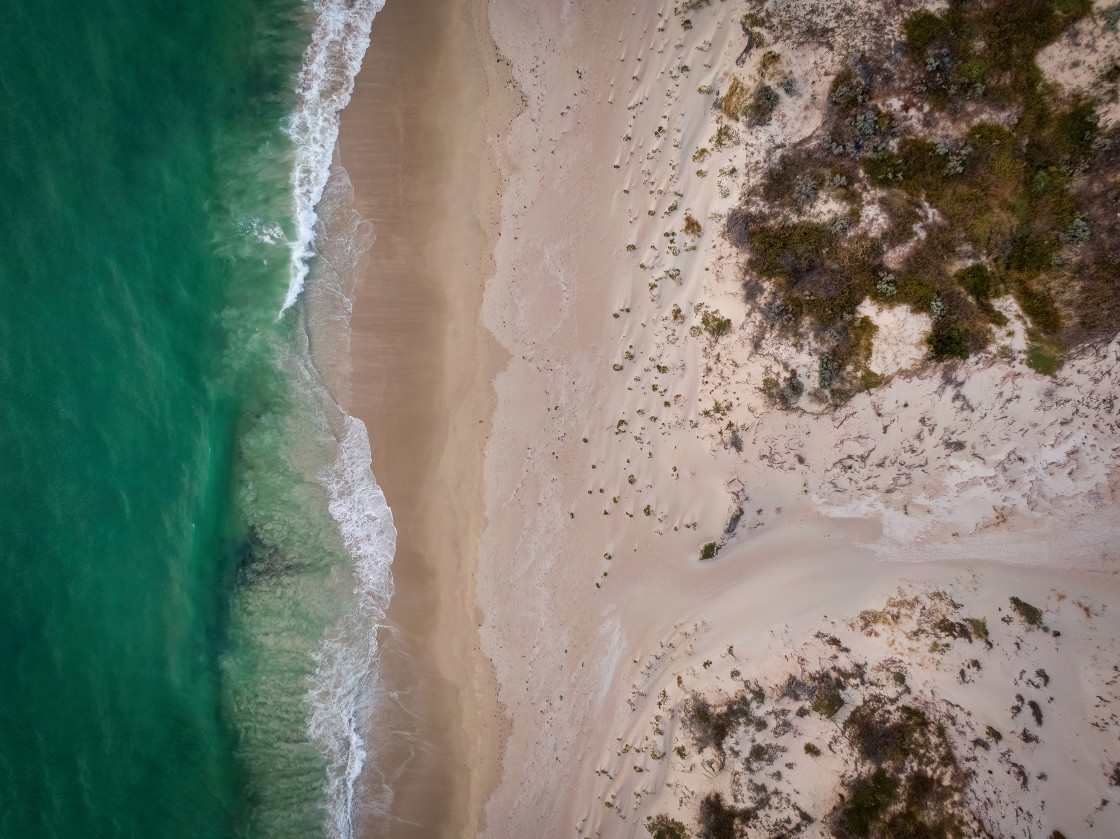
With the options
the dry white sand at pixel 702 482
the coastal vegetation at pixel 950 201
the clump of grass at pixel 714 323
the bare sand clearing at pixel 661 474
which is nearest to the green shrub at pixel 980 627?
the bare sand clearing at pixel 661 474

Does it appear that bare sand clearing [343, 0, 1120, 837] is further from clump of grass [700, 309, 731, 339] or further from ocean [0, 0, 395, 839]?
ocean [0, 0, 395, 839]

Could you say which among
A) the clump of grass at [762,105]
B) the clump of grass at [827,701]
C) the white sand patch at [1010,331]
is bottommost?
the clump of grass at [827,701]

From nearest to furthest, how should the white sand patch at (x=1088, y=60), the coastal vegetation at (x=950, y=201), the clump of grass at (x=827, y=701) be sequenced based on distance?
1. the white sand patch at (x=1088, y=60)
2. the coastal vegetation at (x=950, y=201)
3. the clump of grass at (x=827, y=701)

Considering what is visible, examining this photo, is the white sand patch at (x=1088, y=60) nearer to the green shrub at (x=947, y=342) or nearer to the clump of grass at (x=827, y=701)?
the green shrub at (x=947, y=342)

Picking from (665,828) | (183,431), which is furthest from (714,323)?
(183,431)

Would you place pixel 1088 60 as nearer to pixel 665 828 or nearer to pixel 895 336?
pixel 895 336

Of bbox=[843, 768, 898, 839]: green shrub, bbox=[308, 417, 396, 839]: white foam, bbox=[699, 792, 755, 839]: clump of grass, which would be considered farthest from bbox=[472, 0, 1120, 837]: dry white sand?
bbox=[308, 417, 396, 839]: white foam

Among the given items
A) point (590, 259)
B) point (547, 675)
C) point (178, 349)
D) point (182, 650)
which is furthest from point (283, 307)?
point (547, 675)
